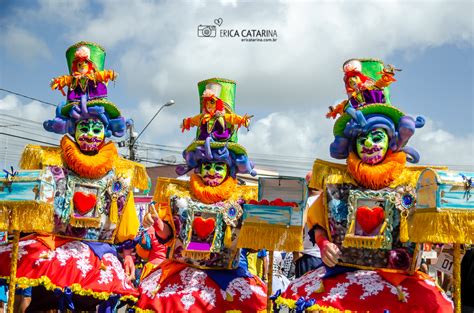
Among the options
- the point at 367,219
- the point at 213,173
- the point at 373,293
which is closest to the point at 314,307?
the point at 373,293

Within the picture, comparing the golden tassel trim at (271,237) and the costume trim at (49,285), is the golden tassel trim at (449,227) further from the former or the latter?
the costume trim at (49,285)

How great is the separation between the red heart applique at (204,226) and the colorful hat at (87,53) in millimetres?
1787

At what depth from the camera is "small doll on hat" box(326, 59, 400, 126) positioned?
465 centimetres

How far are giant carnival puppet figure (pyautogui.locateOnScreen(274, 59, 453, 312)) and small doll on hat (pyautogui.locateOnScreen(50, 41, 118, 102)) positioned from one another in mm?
2192

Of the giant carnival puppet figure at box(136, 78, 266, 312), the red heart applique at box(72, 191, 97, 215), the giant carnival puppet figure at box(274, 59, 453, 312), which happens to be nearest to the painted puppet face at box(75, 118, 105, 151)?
the red heart applique at box(72, 191, 97, 215)

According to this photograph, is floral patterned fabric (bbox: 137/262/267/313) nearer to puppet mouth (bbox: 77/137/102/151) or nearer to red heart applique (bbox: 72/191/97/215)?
red heart applique (bbox: 72/191/97/215)

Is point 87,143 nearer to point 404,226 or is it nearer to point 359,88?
point 359,88

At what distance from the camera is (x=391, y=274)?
4363 millimetres

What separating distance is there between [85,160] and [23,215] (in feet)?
3.12

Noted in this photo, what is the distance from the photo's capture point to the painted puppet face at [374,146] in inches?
179

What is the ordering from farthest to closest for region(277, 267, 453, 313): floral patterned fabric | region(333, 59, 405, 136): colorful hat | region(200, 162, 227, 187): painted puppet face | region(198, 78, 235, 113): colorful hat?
1. region(198, 78, 235, 113): colorful hat
2. region(200, 162, 227, 187): painted puppet face
3. region(333, 59, 405, 136): colorful hat
4. region(277, 267, 453, 313): floral patterned fabric

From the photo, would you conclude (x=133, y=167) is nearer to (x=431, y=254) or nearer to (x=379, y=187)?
(x=379, y=187)

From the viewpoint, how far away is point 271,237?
4652mm

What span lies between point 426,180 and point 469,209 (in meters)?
0.35
